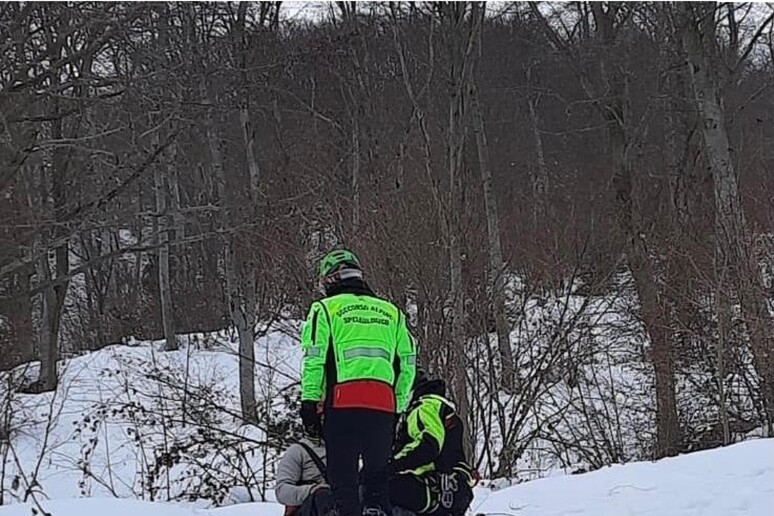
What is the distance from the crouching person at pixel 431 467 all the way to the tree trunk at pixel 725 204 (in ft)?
21.5

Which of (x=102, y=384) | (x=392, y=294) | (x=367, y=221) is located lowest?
(x=102, y=384)

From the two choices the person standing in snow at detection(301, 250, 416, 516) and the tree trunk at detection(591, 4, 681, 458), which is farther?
the tree trunk at detection(591, 4, 681, 458)

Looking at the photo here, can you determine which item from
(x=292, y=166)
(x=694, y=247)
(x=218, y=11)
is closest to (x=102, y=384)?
(x=292, y=166)

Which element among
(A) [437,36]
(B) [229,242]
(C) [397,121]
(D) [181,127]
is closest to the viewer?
(D) [181,127]

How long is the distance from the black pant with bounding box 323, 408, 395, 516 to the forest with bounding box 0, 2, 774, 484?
12.2 feet

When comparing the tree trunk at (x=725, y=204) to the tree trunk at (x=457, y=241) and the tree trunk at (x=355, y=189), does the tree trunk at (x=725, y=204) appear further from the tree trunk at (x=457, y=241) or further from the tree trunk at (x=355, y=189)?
the tree trunk at (x=355, y=189)

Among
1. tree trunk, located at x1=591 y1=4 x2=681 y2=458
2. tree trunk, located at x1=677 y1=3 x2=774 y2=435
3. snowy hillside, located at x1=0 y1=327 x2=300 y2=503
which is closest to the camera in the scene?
snowy hillside, located at x1=0 y1=327 x2=300 y2=503

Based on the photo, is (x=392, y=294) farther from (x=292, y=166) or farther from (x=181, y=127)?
(x=292, y=166)

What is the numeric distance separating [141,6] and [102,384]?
11.0m

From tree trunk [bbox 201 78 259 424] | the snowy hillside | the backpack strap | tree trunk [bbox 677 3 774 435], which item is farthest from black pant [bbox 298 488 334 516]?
tree trunk [bbox 201 78 259 424]

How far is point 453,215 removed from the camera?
33.4 ft

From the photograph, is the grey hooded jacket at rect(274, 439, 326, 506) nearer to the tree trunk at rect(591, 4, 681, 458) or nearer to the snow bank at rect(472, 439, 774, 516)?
the snow bank at rect(472, 439, 774, 516)

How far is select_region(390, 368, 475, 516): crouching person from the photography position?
551 cm

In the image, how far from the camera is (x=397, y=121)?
17.3 meters
